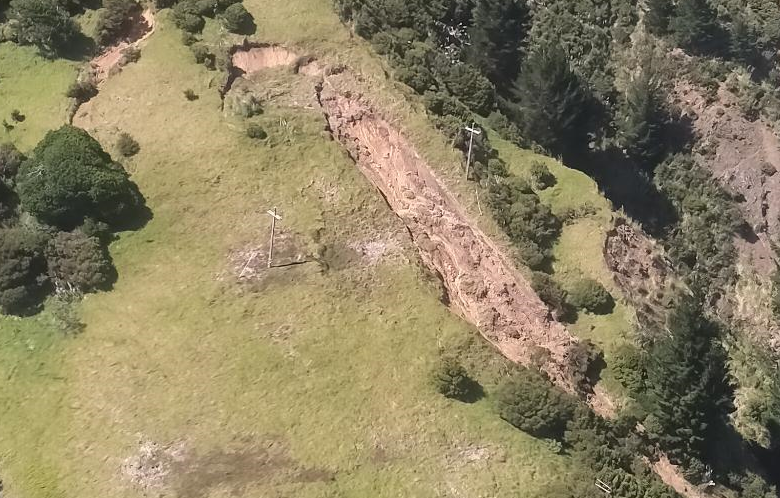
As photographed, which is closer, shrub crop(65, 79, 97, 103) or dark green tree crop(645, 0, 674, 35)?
shrub crop(65, 79, 97, 103)

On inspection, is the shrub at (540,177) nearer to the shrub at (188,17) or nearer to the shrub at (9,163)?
the shrub at (188,17)

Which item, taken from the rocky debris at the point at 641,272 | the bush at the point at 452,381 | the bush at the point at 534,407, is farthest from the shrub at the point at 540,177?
the bush at the point at 452,381

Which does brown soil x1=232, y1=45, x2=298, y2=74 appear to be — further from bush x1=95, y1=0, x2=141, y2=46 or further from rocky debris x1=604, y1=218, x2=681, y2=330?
rocky debris x1=604, y1=218, x2=681, y2=330

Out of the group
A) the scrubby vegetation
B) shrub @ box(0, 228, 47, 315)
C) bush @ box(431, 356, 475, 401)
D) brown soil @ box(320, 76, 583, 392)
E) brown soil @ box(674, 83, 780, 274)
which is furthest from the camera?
brown soil @ box(674, 83, 780, 274)

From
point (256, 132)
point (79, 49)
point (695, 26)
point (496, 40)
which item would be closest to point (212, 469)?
point (256, 132)

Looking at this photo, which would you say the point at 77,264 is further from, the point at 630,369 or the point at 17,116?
the point at 630,369

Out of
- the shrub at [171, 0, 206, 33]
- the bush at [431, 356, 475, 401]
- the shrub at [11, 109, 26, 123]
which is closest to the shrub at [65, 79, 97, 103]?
the shrub at [11, 109, 26, 123]

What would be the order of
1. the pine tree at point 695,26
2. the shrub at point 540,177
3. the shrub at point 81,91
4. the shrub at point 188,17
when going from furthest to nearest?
the pine tree at point 695,26 < the shrub at point 188,17 < the shrub at point 540,177 < the shrub at point 81,91
